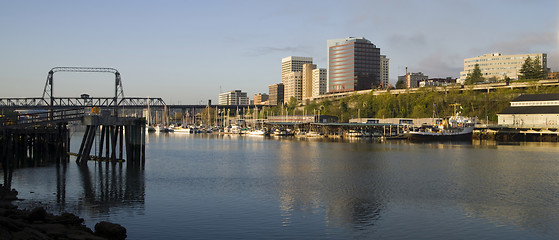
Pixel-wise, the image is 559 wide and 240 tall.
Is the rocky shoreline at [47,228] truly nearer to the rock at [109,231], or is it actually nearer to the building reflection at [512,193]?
the rock at [109,231]

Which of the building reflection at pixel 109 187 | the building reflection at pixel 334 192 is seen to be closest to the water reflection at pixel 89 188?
the building reflection at pixel 109 187

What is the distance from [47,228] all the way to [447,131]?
134 metres

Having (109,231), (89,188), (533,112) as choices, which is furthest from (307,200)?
(533,112)

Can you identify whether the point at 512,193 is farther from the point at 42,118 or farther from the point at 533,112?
the point at 533,112

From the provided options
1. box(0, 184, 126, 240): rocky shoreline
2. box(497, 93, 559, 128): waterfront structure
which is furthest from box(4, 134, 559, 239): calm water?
box(497, 93, 559, 128): waterfront structure

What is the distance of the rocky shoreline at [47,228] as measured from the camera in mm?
22458

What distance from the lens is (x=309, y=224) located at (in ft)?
98.8

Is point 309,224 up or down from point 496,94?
down

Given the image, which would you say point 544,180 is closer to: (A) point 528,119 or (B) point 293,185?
(B) point 293,185

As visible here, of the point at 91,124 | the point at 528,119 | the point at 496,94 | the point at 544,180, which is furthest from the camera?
the point at 496,94

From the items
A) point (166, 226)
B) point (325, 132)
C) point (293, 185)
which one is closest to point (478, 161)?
point (293, 185)

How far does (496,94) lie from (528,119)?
30.3 metres

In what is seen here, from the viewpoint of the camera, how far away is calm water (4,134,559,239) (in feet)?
95.5

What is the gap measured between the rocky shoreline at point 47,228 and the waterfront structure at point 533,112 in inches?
5420
